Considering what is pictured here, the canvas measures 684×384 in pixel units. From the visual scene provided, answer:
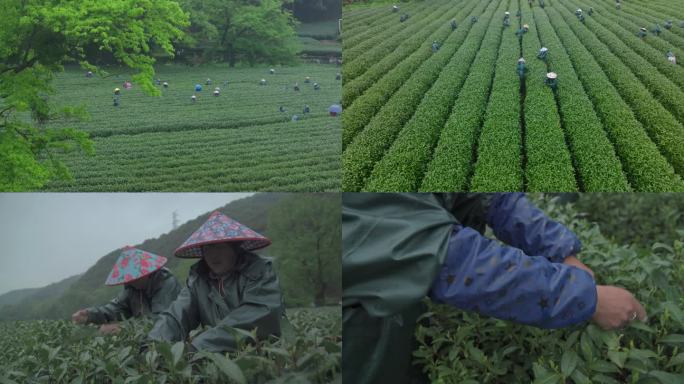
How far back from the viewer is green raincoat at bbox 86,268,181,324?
2.05 metres

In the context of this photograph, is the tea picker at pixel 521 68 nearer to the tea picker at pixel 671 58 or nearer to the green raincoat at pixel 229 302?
the tea picker at pixel 671 58

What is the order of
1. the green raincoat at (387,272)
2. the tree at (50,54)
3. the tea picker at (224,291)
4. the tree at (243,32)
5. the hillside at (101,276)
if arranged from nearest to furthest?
the green raincoat at (387,272) → the tea picker at (224,291) → the hillside at (101,276) → the tree at (50,54) → the tree at (243,32)

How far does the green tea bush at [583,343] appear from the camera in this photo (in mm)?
1334

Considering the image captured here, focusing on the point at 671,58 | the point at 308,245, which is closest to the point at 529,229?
the point at 308,245

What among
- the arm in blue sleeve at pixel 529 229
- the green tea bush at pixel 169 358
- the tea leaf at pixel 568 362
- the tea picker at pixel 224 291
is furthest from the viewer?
the tea picker at pixel 224 291

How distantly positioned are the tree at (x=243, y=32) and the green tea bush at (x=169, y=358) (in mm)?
1873

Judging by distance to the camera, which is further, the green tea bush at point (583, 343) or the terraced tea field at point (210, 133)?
the terraced tea field at point (210, 133)

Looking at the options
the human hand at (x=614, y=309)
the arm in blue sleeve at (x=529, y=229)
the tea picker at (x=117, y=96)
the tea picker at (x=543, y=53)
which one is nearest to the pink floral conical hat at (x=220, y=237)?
the arm in blue sleeve at (x=529, y=229)

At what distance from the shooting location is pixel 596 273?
1880 millimetres

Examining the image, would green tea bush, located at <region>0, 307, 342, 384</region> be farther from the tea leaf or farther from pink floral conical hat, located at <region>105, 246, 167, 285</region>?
the tea leaf

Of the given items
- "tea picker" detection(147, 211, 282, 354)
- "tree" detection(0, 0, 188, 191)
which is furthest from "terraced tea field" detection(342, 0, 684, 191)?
"tea picker" detection(147, 211, 282, 354)

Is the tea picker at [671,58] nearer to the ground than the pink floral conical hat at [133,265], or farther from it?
farther from it

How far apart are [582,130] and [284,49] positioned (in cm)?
185

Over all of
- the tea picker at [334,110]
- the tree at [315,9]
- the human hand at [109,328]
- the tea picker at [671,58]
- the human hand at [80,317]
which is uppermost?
the tree at [315,9]
